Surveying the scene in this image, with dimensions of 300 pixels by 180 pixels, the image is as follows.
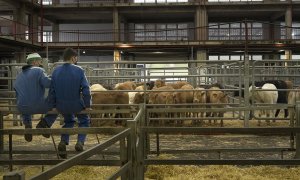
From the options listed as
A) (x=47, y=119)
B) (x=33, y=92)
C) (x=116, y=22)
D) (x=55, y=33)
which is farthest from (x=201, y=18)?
(x=33, y=92)

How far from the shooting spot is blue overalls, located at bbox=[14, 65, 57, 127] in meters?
6.43

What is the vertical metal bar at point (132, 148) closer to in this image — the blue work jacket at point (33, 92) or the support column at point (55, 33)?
the blue work jacket at point (33, 92)

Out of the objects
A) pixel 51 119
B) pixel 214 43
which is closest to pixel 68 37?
pixel 214 43

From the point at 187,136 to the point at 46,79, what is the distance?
560 centimetres

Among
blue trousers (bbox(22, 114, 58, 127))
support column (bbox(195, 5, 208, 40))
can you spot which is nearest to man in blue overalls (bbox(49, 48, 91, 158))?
blue trousers (bbox(22, 114, 58, 127))

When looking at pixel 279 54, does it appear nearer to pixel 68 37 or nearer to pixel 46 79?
pixel 68 37

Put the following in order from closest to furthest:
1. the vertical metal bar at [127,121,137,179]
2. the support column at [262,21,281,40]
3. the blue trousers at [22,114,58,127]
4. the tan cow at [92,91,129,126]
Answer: the vertical metal bar at [127,121,137,179], the blue trousers at [22,114,58,127], the tan cow at [92,91,129,126], the support column at [262,21,281,40]

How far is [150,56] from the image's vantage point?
39.1 m

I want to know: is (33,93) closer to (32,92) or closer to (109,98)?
(32,92)

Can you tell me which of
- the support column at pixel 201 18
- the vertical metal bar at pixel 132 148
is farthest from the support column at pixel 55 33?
the vertical metal bar at pixel 132 148

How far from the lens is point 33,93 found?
6.45 meters

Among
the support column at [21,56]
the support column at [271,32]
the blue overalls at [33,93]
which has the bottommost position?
the blue overalls at [33,93]

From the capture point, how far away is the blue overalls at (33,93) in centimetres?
643

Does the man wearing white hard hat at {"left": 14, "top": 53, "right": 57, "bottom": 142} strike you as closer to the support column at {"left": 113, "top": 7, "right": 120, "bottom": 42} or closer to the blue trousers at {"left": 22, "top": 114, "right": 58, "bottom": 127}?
the blue trousers at {"left": 22, "top": 114, "right": 58, "bottom": 127}
